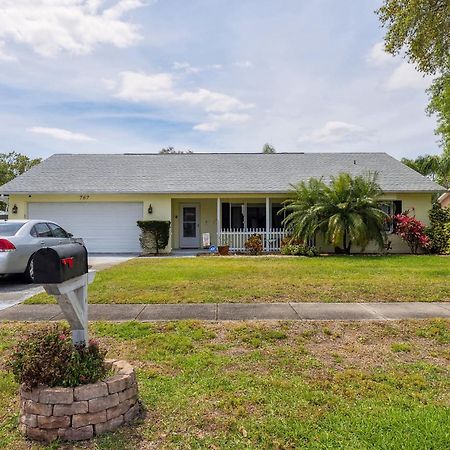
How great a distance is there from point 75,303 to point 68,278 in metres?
0.36

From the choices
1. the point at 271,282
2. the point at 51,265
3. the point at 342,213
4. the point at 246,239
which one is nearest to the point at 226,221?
the point at 246,239

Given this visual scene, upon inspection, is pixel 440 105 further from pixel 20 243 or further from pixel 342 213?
pixel 20 243

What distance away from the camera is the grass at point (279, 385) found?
2.79m

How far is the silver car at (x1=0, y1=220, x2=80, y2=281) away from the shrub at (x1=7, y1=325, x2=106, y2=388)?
5.85 metres

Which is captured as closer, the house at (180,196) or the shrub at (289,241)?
the shrub at (289,241)

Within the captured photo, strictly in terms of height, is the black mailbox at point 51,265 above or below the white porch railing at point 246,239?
above

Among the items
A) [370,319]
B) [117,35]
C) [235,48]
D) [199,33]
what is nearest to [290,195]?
[235,48]

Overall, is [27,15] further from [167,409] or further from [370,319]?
[370,319]

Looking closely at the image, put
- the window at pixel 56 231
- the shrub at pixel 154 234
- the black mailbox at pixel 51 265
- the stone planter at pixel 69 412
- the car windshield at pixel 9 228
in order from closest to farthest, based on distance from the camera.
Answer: the black mailbox at pixel 51 265 → the stone planter at pixel 69 412 → the car windshield at pixel 9 228 → the window at pixel 56 231 → the shrub at pixel 154 234

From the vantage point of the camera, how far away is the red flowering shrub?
15867mm

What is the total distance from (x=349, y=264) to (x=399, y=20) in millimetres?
6803

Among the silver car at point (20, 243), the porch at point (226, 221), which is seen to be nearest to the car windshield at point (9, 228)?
the silver car at point (20, 243)

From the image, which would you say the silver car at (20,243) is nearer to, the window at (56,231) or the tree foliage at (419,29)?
the window at (56,231)

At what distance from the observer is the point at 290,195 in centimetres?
1720
